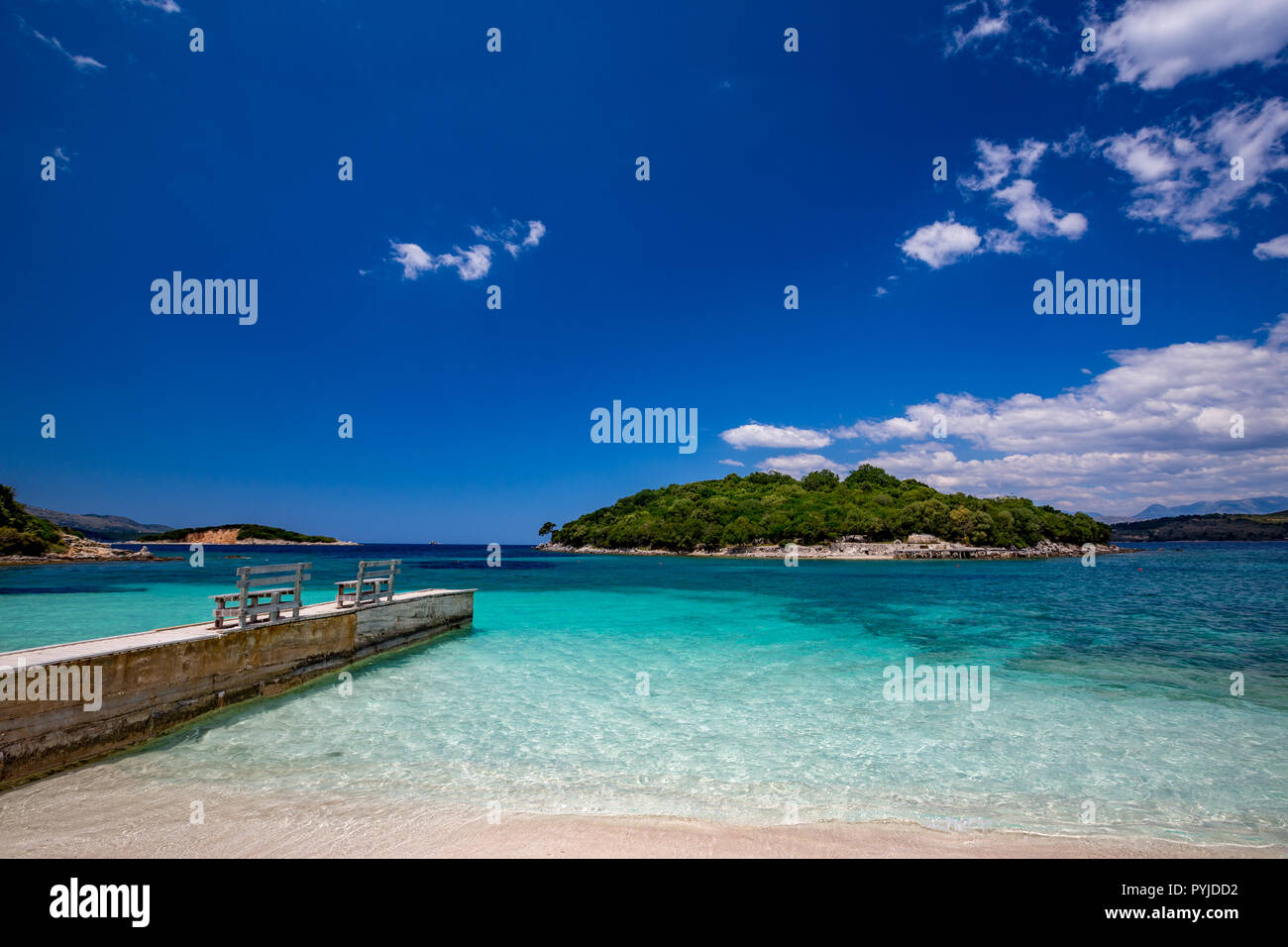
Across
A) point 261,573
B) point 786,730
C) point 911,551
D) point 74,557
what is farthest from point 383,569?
point 911,551

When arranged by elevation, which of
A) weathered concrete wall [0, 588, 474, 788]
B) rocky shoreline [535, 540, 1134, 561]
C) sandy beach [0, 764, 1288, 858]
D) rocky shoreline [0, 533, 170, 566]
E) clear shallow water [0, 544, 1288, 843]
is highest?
weathered concrete wall [0, 588, 474, 788]

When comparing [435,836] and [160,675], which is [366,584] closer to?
[160,675]

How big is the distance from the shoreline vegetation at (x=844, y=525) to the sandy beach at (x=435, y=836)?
102 meters

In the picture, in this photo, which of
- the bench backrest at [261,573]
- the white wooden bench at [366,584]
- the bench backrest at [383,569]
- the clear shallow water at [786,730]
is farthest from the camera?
the bench backrest at [383,569]

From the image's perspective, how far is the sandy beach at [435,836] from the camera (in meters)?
5.19

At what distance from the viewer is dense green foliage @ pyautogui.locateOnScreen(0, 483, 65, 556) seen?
53344 mm

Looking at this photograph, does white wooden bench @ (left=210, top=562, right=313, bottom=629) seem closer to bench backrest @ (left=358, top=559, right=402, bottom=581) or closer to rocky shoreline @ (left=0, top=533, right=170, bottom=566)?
bench backrest @ (left=358, top=559, right=402, bottom=581)

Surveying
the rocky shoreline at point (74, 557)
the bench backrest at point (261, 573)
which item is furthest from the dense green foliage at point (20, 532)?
the bench backrest at point (261, 573)

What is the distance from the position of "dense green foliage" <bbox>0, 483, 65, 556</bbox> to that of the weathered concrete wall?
220 ft

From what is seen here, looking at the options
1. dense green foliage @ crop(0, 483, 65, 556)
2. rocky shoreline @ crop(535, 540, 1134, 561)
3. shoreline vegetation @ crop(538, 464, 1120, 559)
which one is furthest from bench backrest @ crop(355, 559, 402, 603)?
shoreline vegetation @ crop(538, 464, 1120, 559)

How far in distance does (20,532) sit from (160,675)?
237 ft

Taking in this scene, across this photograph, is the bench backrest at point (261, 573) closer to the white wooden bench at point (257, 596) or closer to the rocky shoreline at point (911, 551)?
the white wooden bench at point (257, 596)

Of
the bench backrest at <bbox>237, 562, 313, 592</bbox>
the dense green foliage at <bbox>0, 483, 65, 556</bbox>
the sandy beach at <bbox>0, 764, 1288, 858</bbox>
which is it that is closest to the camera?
the sandy beach at <bbox>0, 764, 1288, 858</bbox>

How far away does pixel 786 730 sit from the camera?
30.0ft
